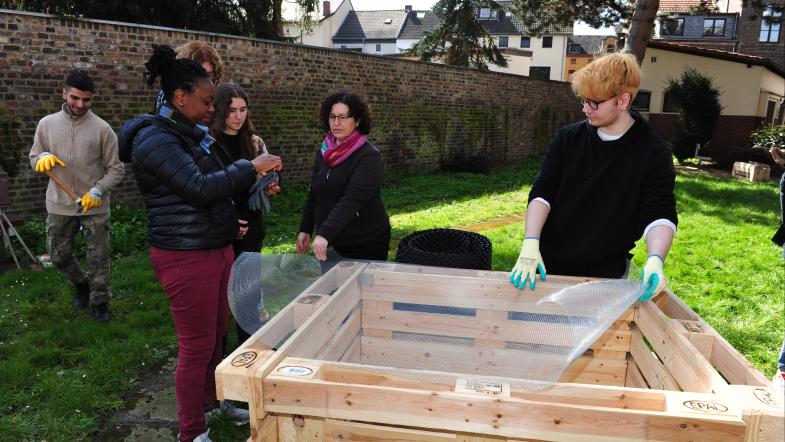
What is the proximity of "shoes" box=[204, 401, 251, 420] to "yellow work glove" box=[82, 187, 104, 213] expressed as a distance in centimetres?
200

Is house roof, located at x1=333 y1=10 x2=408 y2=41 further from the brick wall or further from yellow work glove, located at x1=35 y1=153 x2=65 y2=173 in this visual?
yellow work glove, located at x1=35 y1=153 x2=65 y2=173

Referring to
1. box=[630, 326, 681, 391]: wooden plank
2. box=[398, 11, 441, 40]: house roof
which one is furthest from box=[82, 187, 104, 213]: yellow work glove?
box=[398, 11, 441, 40]: house roof

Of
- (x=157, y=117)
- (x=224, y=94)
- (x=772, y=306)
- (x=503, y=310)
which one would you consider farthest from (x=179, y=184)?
(x=772, y=306)

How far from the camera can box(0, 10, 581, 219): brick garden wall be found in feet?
21.2

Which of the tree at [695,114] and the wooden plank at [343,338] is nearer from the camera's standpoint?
the wooden plank at [343,338]

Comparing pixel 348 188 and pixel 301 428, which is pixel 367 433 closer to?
pixel 301 428

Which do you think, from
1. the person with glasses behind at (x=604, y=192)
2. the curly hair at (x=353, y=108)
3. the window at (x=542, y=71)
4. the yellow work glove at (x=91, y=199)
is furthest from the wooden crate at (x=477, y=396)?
the window at (x=542, y=71)

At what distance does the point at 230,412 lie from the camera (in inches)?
120

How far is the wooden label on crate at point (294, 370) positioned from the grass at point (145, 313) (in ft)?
4.84

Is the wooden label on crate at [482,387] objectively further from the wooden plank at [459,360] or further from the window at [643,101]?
the window at [643,101]

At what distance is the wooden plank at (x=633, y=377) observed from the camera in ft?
7.64

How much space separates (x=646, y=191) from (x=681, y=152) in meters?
17.5

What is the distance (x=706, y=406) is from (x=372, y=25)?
183 ft

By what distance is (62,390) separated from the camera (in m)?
3.28
